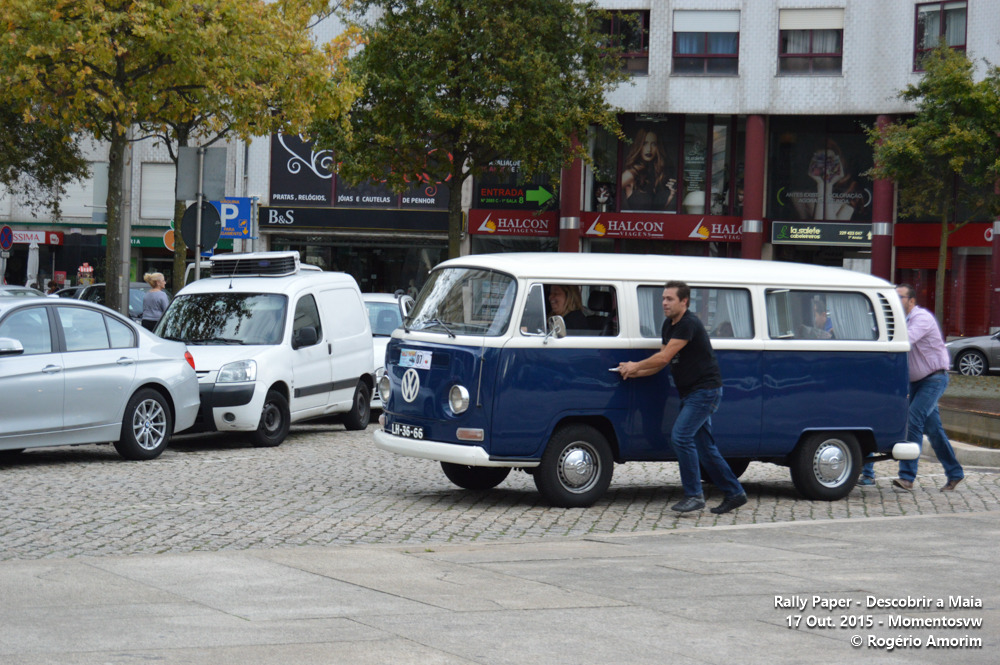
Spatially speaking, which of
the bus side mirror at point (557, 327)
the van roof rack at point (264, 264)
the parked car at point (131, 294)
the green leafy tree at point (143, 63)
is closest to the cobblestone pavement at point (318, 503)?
the bus side mirror at point (557, 327)

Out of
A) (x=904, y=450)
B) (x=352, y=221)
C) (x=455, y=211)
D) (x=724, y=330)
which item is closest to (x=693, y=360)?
(x=724, y=330)

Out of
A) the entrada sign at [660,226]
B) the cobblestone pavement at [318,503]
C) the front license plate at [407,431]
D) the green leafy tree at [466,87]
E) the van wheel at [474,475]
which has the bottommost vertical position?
the cobblestone pavement at [318,503]

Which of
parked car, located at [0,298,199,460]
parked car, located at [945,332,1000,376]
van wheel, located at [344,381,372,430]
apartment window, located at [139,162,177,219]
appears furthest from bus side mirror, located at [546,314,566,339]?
apartment window, located at [139,162,177,219]

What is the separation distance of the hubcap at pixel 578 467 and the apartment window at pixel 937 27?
30153 mm

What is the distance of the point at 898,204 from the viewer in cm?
3919

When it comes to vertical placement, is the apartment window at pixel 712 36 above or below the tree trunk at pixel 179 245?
above

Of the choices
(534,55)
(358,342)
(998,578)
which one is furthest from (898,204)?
(998,578)

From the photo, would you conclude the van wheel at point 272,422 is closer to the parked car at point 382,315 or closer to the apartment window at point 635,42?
the parked car at point 382,315

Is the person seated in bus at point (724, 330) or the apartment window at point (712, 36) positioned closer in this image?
the person seated in bus at point (724, 330)

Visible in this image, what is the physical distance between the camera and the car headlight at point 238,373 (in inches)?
572

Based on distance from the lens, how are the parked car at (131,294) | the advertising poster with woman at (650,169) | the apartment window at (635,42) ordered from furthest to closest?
1. the advertising poster with woman at (650,169)
2. the apartment window at (635,42)
3. the parked car at (131,294)

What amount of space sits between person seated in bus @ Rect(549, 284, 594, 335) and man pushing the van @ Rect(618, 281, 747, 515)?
453mm

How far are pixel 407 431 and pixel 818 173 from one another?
1267 inches

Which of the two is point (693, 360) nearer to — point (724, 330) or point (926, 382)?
point (724, 330)
